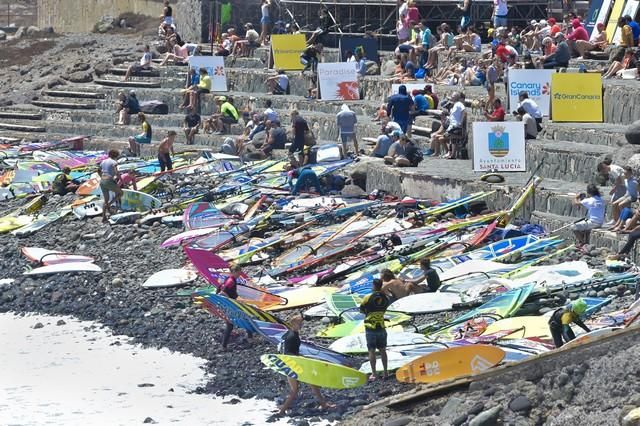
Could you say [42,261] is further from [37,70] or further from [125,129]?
[37,70]

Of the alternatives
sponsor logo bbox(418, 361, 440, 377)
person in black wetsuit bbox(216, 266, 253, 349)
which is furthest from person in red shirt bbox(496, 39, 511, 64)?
sponsor logo bbox(418, 361, 440, 377)

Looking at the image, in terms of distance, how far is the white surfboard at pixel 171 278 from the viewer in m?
26.2

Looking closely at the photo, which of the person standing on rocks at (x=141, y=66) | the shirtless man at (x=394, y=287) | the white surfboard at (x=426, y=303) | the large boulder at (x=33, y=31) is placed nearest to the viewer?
the white surfboard at (x=426, y=303)

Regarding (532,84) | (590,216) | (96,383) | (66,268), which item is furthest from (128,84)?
(96,383)

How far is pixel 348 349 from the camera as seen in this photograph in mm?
21219

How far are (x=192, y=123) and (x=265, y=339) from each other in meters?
15.7

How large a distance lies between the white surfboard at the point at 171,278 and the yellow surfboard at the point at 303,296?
217 cm

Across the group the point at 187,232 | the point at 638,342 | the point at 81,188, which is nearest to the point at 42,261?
the point at 187,232

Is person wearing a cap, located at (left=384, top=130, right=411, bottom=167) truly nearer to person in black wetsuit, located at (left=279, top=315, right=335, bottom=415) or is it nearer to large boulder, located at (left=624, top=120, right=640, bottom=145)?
large boulder, located at (left=624, top=120, right=640, bottom=145)

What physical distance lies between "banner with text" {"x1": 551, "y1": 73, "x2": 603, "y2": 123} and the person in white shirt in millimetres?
5436

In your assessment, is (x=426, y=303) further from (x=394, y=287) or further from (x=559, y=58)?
(x=559, y=58)

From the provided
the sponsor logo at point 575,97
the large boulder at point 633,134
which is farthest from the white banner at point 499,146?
the sponsor logo at point 575,97

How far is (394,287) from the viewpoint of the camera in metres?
23.1

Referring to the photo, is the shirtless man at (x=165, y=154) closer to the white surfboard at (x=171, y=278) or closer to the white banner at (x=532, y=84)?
the white surfboard at (x=171, y=278)
